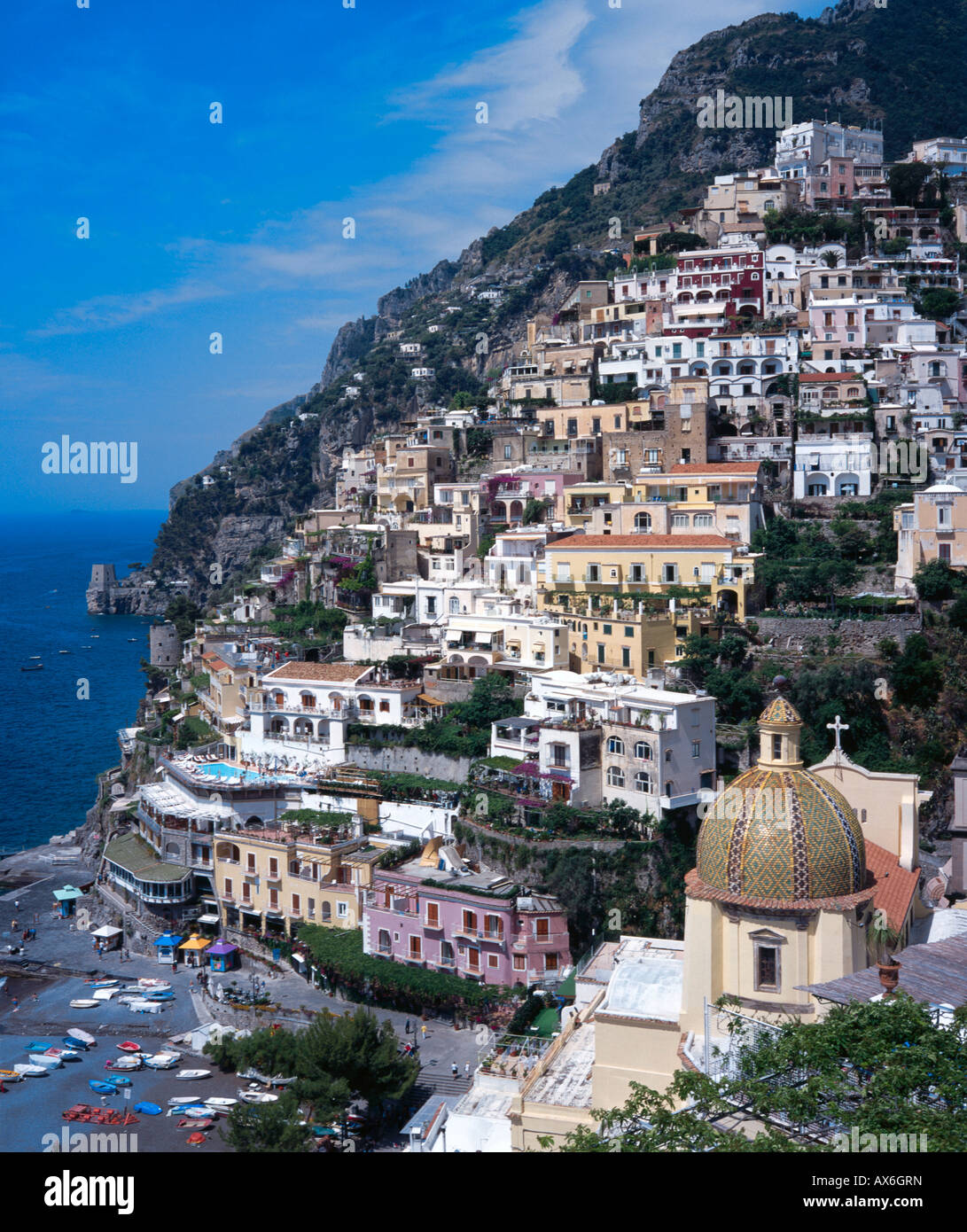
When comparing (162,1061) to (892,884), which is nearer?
(892,884)

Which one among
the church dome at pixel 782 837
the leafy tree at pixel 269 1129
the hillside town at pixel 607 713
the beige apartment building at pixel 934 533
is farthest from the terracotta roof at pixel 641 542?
the leafy tree at pixel 269 1129

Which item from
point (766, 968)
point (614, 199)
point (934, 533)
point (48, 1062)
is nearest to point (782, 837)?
point (766, 968)

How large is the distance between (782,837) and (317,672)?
92.7 feet

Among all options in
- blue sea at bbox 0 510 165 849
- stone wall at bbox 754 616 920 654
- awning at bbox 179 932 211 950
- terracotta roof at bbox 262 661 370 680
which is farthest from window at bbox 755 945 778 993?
blue sea at bbox 0 510 165 849

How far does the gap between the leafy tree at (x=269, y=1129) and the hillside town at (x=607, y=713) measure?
8.33 ft

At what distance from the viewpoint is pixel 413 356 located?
11400cm

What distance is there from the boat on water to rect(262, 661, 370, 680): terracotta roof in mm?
15963

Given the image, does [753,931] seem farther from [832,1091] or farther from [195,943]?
[195,943]

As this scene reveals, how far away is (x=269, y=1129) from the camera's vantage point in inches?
948

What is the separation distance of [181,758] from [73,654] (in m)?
66.1

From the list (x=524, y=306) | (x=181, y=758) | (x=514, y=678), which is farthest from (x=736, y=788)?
(x=524, y=306)

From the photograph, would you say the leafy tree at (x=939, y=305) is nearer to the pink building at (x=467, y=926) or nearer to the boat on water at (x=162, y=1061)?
the pink building at (x=467, y=926)

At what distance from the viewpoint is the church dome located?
19.3 metres

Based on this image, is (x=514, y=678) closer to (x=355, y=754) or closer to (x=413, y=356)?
(x=355, y=754)
